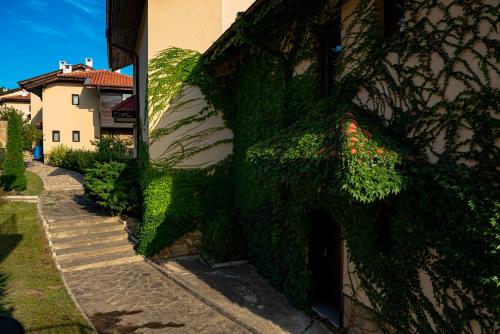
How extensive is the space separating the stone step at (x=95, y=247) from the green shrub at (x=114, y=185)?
1.31 meters

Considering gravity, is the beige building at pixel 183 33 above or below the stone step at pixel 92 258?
above

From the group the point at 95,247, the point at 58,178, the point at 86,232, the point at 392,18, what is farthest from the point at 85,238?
the point at 58,178

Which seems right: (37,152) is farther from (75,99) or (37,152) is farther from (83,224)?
(83,224)

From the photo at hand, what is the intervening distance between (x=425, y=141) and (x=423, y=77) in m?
0.78

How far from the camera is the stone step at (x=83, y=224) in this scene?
33.9 ft

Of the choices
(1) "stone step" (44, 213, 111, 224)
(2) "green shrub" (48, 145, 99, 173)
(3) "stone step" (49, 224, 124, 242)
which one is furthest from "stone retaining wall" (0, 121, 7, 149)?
(3) "stone step" (49, 224, 124, 242)

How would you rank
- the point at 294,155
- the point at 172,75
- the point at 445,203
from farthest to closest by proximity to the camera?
the point at 172,75 < the point at 294,155 < the point at 445,203

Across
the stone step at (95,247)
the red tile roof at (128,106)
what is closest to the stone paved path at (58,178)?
the red tile roof at (128,106)

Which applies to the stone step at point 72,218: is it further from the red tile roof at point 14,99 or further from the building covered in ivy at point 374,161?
the red tile roof at point 14,99

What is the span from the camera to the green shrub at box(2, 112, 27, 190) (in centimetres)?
1457

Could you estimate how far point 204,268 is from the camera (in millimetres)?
8633

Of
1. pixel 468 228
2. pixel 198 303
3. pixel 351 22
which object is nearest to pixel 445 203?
pixel 468 228

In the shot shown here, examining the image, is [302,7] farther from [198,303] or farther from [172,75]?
[198,303]

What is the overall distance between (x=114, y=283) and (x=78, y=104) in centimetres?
2359
